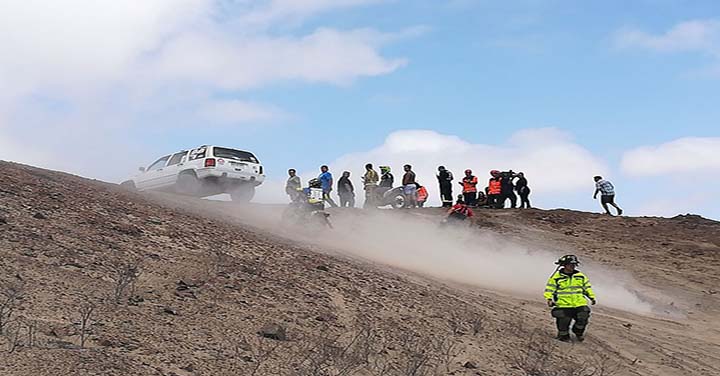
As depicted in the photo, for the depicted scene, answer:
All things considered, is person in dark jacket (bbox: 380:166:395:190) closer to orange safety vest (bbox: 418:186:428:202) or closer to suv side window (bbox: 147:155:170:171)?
orange safety vest (bbox: 418:186:428:202)

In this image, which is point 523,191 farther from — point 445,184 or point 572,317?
point 572,317

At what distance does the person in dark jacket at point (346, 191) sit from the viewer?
24250mm

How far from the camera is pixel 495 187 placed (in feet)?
84.0

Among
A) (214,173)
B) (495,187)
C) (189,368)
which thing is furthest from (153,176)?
(189,368)

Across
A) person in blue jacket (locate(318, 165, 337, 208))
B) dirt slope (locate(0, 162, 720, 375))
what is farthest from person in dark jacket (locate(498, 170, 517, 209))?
dirt slope (locate(0, 162, 720, 375))

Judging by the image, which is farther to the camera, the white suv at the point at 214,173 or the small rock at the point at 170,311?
the white suv at the point at 214,173

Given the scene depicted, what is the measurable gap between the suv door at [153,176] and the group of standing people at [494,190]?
29.7ft

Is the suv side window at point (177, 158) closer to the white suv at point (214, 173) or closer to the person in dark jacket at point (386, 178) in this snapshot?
the white suv at point (214, 173)

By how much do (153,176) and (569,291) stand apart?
654 inches

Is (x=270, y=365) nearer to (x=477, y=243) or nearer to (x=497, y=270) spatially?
(x=497, y=270)

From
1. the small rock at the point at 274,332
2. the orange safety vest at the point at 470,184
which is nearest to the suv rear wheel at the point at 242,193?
the orange safety vest at the point at 470,184

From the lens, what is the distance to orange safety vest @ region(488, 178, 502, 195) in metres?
25.5

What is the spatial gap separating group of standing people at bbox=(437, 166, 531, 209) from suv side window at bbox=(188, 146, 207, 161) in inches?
307

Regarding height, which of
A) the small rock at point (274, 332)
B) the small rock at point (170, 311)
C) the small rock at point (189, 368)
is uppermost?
the small rock at point (170, 311)
